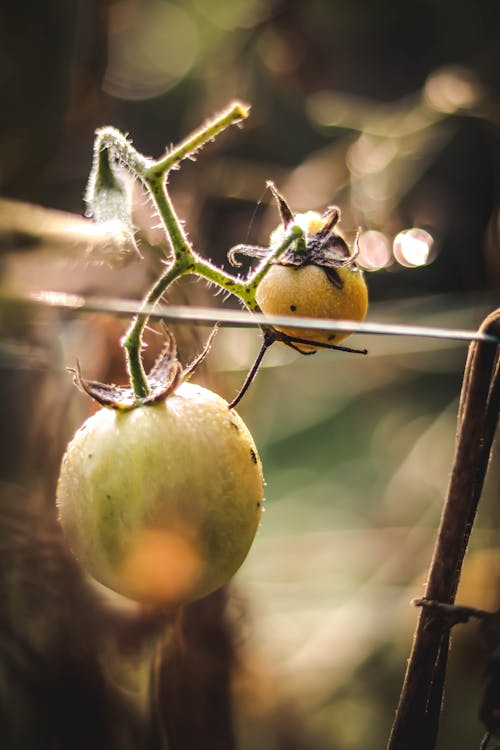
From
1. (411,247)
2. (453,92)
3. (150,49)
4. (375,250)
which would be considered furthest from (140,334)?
(150,49)

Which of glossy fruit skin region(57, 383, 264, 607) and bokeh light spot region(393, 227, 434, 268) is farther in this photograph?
bokeh light spot region(393, 227, 434, 268)

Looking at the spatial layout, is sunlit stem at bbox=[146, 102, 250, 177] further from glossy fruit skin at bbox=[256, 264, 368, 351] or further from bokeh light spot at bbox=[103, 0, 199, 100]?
bokeh light spot at bbox=[103, 0, 199, 100]

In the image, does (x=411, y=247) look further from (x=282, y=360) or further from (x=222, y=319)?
(x=222, y=319)

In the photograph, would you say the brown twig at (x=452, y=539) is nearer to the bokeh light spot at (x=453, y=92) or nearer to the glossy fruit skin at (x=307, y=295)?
the glossy fruit skin at (x=307, y=295)

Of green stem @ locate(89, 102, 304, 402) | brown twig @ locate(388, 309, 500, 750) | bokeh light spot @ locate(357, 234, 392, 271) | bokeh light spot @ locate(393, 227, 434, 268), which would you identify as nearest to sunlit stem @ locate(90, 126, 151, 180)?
green stem @ locate(89, 102, 304, 402)

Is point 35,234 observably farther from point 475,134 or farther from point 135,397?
point 475,134

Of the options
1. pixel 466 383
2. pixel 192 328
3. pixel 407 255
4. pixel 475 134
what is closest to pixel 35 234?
pixel 466 383
